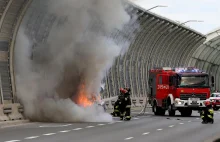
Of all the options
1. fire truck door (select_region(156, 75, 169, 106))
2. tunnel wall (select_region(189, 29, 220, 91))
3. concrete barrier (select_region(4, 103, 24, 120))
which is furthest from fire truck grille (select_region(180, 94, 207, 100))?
tunnel wall (select_region(189, 29, 220, 91))

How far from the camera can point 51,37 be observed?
3112 centimetres

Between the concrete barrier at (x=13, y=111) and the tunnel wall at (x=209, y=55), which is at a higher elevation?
the tunnel wall at (x=209, y=55)

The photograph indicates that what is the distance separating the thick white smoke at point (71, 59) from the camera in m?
30.3

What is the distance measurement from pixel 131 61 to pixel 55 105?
30.7 metres

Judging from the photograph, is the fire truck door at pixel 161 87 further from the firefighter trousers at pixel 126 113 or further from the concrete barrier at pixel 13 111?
the concrete barrier at pixel 13 111

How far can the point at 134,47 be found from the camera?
59.0m

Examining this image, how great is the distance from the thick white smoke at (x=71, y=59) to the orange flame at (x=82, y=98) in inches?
6.3

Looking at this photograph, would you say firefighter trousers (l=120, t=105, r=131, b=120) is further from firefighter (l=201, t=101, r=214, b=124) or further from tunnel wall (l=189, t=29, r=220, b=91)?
tunnel wall (l=189, t=29, r=220, b=91)

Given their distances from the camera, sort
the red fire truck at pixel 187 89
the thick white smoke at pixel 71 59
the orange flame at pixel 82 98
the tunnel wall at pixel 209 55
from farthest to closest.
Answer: the tunnel wall at pixel 209 55, the red fire truck at pixel 187 89, the orange flame at pixel 82 98, the thick white smoke at pixel 71 59

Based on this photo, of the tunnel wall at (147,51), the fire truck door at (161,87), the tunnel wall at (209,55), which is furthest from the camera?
the tunnel wall at (209,55)

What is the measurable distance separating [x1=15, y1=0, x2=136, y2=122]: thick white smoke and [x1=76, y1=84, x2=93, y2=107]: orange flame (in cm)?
16

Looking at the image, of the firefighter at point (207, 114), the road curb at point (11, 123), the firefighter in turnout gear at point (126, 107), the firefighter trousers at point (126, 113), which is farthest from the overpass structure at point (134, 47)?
the firefighter at point (207, 114)

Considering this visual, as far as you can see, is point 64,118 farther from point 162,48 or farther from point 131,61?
point 162,48

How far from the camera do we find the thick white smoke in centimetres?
3034
